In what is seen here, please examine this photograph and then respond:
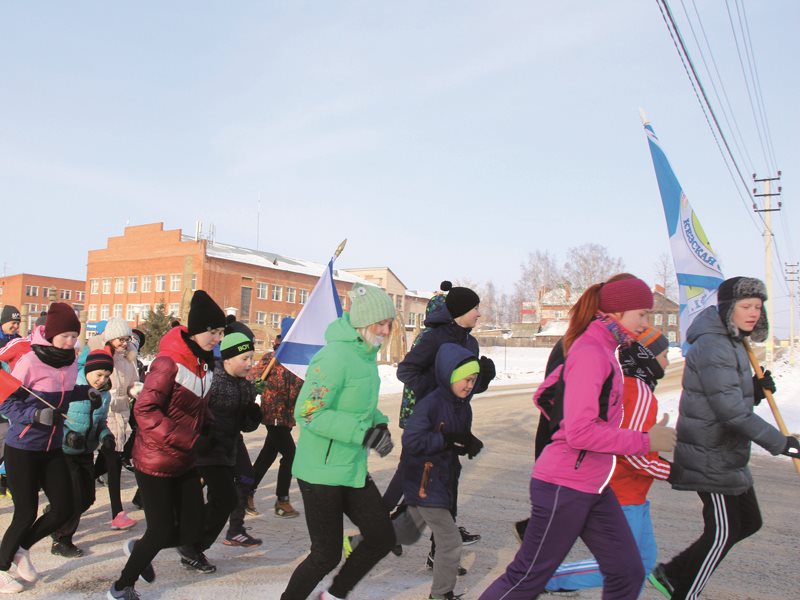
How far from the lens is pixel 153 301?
68.4m

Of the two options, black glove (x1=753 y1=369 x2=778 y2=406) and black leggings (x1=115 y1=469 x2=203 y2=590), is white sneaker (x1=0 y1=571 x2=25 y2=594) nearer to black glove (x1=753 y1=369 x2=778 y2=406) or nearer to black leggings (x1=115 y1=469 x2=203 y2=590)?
black leggings (x1=115 y1=469 x2=203 y2=590)

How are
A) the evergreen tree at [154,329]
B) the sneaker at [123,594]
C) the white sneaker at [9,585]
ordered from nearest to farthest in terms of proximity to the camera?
the sneaker at [123,594]
the white sneaker at [9,585]
the evergreen tree at [154,329]

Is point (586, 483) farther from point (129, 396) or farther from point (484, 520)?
point (129, 396)

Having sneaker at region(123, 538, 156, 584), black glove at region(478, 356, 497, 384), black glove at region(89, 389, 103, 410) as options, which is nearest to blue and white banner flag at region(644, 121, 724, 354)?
black glove at region(478, 356, 497, 384)

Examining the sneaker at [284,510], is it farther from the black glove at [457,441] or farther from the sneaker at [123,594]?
the black glove at [457,441]

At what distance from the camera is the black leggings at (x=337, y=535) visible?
363 cm

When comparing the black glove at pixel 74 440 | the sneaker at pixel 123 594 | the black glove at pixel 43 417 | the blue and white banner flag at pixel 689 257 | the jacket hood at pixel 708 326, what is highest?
the blue and white banner flag at pixel 689 257

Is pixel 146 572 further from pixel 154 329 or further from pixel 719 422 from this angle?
pixel 154 329

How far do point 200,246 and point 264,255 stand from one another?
10748 millimetres

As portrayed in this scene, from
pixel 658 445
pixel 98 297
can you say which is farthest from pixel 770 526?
pixel 98 297

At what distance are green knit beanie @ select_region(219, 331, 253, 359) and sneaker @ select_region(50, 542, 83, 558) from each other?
73.6 inches

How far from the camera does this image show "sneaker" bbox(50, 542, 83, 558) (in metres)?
5.14

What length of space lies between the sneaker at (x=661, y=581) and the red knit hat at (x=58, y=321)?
423cm

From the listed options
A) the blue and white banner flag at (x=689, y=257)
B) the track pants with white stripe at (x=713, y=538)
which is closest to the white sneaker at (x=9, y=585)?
the track pants with white stripe at (x=713, y=538)
